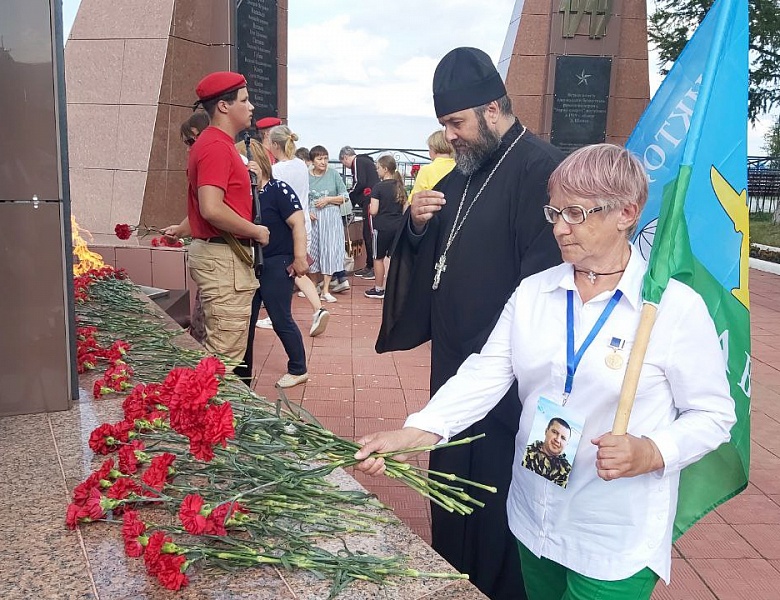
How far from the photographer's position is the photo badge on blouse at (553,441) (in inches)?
69.0

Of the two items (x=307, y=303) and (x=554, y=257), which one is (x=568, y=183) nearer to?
(x=554, y=257)

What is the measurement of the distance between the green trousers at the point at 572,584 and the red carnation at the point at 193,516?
938mm

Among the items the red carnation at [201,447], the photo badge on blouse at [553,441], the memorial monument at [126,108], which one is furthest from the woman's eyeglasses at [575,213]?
the memorial monument at [126,108]

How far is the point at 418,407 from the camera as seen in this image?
541cm

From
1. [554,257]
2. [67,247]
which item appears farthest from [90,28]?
[554,257]

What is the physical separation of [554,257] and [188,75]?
248 inches

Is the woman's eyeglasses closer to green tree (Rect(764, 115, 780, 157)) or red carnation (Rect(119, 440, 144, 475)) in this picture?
red carnation (Rect(119, 440, 144, 475))

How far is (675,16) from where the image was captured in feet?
74.8

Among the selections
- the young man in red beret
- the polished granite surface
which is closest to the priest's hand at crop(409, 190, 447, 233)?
the polished granite surface

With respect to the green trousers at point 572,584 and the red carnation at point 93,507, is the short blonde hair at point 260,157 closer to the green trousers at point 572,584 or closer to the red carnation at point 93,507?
the red carnation at point 93,507

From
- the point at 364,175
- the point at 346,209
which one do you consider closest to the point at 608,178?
the point at 346,209

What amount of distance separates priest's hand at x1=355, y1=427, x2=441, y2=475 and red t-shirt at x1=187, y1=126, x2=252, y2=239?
2347 mm

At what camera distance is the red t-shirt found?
3.84 m

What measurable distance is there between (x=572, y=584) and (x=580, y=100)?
36.2 ft
